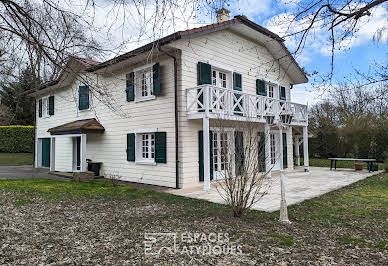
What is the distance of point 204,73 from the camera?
9914 millimetres

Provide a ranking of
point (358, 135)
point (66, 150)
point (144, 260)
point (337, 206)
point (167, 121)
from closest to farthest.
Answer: point (144, 260)
point (337, 206)
point (167, 121)
point (66, 150)
point (358, 135)

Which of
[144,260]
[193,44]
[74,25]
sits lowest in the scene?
[144,260]

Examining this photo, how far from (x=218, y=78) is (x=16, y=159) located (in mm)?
16735

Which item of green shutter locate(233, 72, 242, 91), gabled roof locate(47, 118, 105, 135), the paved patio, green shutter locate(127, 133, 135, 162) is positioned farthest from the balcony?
gabled roof locate(47, 118, 105, 135)

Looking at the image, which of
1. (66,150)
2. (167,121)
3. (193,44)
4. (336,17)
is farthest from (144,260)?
(66,150)

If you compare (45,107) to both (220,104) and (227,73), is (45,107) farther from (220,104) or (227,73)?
(220,104)

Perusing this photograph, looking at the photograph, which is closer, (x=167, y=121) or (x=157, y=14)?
(x=157, y=14)

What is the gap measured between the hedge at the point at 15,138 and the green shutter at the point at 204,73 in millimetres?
18286

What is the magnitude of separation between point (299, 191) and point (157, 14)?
7.25 meters

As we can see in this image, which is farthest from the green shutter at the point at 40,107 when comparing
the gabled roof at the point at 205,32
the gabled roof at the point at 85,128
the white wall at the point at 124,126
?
the gabled roof at the point at 205,32

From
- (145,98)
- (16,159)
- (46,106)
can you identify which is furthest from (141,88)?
(16,159)

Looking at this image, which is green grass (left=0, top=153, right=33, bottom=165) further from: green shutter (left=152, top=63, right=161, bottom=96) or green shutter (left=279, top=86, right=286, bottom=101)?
green shutter (left=279, top=86, right=286, bottom=101)

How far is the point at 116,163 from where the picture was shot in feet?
37.8

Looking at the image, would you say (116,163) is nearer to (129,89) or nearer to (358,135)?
(129,89)
